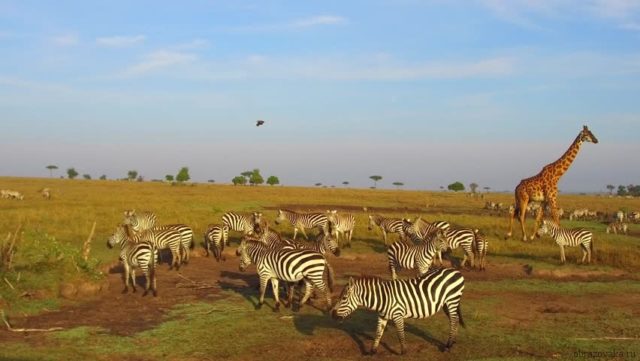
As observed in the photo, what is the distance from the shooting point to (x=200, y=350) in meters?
9.64

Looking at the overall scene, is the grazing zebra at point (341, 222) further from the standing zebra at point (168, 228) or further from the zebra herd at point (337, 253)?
the standing zebra at point (168, 228)

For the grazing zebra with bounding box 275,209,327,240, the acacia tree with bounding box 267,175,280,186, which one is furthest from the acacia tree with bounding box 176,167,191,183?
the grazing zebra with bounding box 275,209,327,240

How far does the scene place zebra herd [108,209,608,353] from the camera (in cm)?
955

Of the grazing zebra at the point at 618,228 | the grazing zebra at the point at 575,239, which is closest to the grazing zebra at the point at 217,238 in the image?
the grazing zebra at the point at 575,239

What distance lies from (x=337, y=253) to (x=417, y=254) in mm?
4078

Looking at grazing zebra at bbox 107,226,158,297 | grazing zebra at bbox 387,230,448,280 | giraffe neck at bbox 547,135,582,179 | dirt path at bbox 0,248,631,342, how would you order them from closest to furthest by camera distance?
dirt path at bbox 0,248,631,342, grazing zebra at bbox 107,226,158,297, grazing zebra at bbox 387,230,448,280, giraffe neck at bbox 547,135,582,179

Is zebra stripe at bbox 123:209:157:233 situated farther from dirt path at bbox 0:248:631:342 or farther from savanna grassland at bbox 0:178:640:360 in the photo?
dirt path at bbox 0:248:631:342

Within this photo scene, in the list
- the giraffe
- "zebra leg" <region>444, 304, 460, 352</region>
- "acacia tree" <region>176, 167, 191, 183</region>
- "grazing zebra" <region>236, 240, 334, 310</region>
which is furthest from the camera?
"acacia tree" <region>176, 167, 191, 183</region>

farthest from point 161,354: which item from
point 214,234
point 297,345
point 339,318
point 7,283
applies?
point 214,234

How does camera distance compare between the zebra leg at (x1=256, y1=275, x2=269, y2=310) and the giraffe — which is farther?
the giraffe

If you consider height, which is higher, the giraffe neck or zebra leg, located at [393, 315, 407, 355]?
the giraffe neck

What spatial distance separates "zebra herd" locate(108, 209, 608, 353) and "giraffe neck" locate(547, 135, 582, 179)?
4.55 m

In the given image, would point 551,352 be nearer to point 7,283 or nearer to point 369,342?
point 369,342

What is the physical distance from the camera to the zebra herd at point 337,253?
9.55 meters
